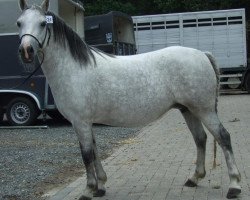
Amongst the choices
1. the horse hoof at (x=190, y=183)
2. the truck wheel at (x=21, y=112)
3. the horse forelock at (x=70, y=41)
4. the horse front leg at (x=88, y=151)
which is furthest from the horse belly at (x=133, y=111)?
the truck wheel at (x=21, y=112)

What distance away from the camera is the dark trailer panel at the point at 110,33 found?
16.6 metres

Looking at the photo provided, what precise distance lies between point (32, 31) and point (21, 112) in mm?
9685

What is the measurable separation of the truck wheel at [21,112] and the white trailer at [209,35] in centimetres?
1366

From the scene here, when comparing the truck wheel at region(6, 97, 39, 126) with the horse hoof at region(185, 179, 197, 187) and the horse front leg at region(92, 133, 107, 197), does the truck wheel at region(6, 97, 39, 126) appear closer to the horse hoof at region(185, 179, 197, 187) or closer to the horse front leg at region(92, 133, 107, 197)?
the horse front leg at region(92, 133, 107, 197)

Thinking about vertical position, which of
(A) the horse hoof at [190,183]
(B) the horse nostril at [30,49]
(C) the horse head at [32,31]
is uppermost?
(C) the horse head at [32,31]

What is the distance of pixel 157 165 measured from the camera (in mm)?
9234

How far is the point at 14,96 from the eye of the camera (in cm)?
1582

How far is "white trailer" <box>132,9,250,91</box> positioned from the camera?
2791 cm

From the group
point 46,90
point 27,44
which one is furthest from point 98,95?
point 46,90

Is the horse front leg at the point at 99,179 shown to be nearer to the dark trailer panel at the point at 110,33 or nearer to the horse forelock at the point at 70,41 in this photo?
the horse forelock at the point at 70,41

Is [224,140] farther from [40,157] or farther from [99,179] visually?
[40,157]

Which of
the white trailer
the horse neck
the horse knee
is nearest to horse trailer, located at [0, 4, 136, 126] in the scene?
the horse neck

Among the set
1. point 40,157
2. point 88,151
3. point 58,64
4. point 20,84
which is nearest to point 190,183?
point 88,151

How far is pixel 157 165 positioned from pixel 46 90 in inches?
261
